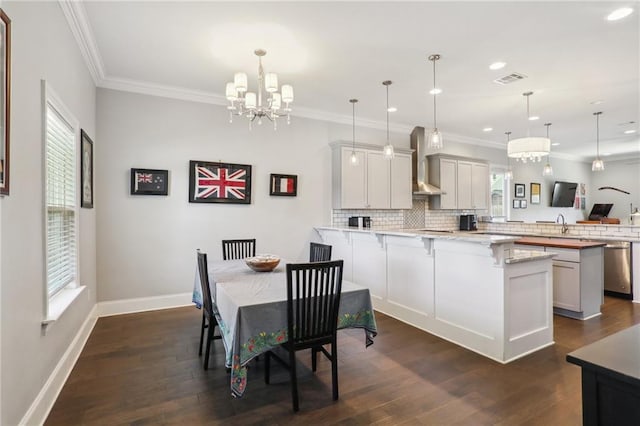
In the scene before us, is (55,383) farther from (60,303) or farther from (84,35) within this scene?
(84,35)

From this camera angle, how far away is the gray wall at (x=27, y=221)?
1700 mm

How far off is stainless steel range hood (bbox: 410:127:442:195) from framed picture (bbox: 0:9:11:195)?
572cm

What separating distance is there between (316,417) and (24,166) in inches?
91.4

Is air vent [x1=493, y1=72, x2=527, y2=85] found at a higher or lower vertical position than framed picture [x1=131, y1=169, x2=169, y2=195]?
higher

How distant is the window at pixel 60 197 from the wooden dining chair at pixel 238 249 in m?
1.53

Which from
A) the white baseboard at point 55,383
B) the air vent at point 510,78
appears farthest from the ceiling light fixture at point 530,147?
the white baseboard at point 55,383

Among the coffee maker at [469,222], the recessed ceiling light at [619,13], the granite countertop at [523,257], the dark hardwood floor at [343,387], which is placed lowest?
the dark hardwood floor at [343,387]

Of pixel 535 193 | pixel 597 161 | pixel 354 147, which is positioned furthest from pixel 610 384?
pixel 535 193

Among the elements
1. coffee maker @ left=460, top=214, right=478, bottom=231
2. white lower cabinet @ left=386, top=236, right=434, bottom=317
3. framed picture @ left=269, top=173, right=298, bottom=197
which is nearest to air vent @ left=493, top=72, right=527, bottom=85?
white lower cabinet @ left=386, top=236, right=434, bottom=317

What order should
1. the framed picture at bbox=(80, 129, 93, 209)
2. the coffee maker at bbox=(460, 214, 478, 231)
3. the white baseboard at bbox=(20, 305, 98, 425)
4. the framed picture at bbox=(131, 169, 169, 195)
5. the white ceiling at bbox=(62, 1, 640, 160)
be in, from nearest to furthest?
the white baseboard at bbox=(20, 305, 98, 425)
the white ceiling at bbox=(62, 1, 640, 160)
the framed picture at bbox=(80, 129, 93, 209)
the framed picture at bbox=(131, 169, 169, 195)
the coffee maker at bbox=(460, 214, 478, 231)

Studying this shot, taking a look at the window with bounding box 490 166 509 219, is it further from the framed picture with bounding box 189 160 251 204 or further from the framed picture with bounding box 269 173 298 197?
the framed picture with bounding box 189 160 251 204

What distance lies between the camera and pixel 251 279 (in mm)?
2838

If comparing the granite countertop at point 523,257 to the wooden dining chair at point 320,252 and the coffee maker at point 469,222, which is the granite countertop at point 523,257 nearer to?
the wooden dining chair at point 320,252

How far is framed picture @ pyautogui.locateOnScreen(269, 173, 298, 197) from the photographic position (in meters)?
5.14
